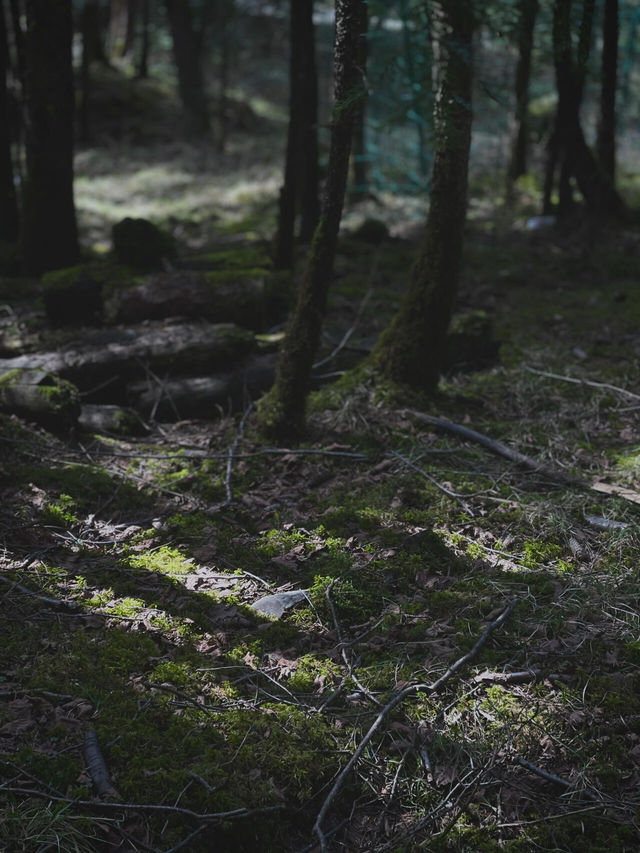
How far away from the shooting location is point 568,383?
22.7 ft

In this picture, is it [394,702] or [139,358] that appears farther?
[139,358]

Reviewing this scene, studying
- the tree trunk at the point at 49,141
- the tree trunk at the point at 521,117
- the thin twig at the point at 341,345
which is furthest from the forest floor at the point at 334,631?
the tree trunk at the point at 521,117

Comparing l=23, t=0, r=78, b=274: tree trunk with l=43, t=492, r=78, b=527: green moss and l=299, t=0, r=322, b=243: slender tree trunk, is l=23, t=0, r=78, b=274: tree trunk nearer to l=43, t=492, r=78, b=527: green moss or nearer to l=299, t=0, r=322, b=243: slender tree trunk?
l=299, t=0, r=322, b=243: slender tree trunk

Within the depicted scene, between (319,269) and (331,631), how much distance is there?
2.89 m

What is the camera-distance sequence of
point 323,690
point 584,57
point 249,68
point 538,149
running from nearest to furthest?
point 323,690 → point 584,57 → point 538,149 → point 249,68

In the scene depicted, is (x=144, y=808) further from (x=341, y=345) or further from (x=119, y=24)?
(x=119, y=24)

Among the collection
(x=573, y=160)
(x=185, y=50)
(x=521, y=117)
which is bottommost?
(x=573, y=160)

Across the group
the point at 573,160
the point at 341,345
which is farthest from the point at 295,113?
the point at 573,160

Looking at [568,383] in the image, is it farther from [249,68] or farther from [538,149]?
[249,68]

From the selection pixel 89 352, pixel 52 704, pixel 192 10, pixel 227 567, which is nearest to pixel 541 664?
pixel 227 567

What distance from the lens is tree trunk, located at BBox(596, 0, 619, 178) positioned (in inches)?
345

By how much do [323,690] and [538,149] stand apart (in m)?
19.5

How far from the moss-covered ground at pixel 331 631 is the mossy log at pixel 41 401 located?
0.29 metres

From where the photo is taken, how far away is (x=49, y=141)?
891cm
